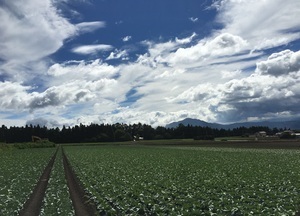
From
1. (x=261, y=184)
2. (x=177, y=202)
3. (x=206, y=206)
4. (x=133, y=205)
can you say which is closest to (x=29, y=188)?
(x=133, y=205)

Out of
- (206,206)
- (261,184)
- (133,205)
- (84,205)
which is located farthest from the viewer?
(261,184)

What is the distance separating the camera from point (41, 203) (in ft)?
62.2

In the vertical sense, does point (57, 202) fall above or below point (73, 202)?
above

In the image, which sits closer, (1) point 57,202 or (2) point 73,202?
(1) point 57,202

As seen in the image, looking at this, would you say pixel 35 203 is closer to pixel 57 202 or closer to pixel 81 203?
pixel 57 202

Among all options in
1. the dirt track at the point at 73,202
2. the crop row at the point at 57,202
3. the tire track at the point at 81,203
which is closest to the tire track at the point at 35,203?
the dirt track at the point at 73,202

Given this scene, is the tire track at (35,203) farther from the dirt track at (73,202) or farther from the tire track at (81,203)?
the tire track at (81,203)

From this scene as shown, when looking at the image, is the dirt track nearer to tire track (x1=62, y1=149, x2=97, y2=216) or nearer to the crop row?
tire track (x1=62, y1=149, x2=97, y2=216)

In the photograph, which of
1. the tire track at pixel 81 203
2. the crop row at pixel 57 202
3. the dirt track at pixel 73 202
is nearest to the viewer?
the crop row at pixel 57 202

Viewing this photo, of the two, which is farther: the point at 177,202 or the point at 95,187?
the point at 95,187

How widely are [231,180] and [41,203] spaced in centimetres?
1318

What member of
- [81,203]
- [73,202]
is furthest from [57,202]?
[81,203]

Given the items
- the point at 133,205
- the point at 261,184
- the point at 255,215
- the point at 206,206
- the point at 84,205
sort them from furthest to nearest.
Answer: the point at 261,184 → the point at 84,205 → the point at 133,205 → the point at 206,206 → the point at 255,215

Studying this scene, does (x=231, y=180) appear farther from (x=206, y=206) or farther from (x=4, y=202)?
(x=4, y=202)
